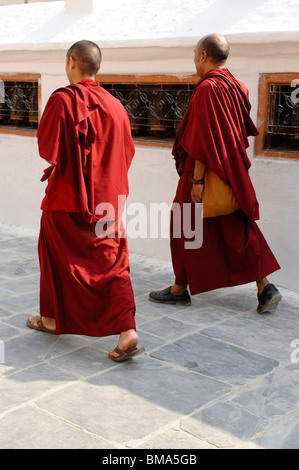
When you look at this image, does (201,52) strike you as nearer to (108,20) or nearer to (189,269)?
(189,269)

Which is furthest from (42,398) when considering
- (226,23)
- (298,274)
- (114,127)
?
(226,23)

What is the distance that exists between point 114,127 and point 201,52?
3.31 feet

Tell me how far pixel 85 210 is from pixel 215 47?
56.3 inches

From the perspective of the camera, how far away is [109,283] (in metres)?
3.62

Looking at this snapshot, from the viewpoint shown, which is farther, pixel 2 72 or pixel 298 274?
pixel 2 72

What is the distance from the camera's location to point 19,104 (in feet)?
22.3

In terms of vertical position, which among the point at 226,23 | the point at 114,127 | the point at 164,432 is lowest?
the point at 164,432

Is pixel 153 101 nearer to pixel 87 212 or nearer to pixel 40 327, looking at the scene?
pixel 87 212
